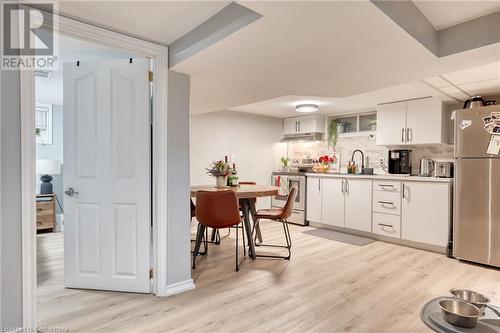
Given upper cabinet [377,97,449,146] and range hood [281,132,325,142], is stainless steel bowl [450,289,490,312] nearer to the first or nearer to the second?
upper cabinet [377,97,449,146]

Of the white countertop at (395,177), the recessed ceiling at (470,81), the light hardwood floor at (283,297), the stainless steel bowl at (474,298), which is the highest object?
the recessed ceiling at (470,81)

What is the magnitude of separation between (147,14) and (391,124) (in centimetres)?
400

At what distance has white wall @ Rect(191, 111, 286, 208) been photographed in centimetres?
525

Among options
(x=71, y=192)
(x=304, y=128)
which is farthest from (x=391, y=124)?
(x=71, y=192)

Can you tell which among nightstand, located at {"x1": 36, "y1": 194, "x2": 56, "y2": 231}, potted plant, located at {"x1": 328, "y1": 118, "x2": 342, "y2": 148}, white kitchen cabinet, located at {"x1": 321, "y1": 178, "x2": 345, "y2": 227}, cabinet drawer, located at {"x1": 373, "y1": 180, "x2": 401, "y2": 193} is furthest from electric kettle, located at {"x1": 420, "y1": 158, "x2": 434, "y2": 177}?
nightstand, located at {"x1": 36, "y1": 194, "x2": 56, "y2": 231}

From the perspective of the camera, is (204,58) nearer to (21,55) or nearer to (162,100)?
(162,100)

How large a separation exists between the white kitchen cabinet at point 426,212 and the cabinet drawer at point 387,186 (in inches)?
3.6

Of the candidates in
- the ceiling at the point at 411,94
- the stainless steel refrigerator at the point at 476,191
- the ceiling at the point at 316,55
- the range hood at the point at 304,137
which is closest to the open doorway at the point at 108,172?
the ceiling at the point at 316,55

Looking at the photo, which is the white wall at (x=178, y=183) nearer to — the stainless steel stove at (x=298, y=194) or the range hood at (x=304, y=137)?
the stainless steel stove at (x=298, y=194)

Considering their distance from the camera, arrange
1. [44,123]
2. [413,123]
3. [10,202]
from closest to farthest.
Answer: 1. [10,202]
2. [413,123]
3. [44,123]

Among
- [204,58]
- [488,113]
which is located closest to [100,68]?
[204,58]

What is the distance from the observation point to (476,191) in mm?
3381

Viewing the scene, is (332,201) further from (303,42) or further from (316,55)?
(303,42)

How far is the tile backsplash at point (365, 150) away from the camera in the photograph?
4500 millimetres
